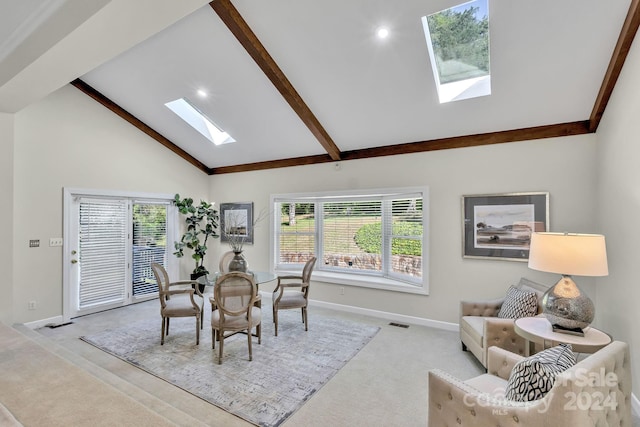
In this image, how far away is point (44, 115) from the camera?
14.1ft

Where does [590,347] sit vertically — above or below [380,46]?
below

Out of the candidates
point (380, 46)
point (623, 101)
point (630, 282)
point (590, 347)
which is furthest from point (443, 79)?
point (590, 347)

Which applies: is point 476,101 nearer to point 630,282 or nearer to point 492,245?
point 492,245

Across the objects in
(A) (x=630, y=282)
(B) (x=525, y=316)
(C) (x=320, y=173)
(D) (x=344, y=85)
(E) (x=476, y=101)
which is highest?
(D) (x=344, y=85)

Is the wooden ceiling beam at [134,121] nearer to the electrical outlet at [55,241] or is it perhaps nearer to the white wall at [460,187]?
the electrical outlet at [55,241]

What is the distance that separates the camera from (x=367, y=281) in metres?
4.85

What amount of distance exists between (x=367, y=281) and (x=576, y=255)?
291 centimetres

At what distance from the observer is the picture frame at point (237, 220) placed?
20.2 ft

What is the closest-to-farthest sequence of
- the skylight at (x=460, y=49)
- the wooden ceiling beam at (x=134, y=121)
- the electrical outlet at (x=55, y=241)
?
the skylight at (x=460, y=49), the electrical outlet at (x=55, y=241), the wooden ceiling beam at (x=134, y=121)

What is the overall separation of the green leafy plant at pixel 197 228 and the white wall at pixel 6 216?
96.6 inches

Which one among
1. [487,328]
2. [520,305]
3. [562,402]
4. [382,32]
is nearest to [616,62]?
[382,32]

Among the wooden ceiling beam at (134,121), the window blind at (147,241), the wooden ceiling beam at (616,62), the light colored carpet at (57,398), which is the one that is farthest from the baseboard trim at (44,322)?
the wooden ceiling beam at (616,62)

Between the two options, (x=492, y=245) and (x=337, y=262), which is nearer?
(x=492, y=245)

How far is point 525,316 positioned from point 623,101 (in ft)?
7.01
